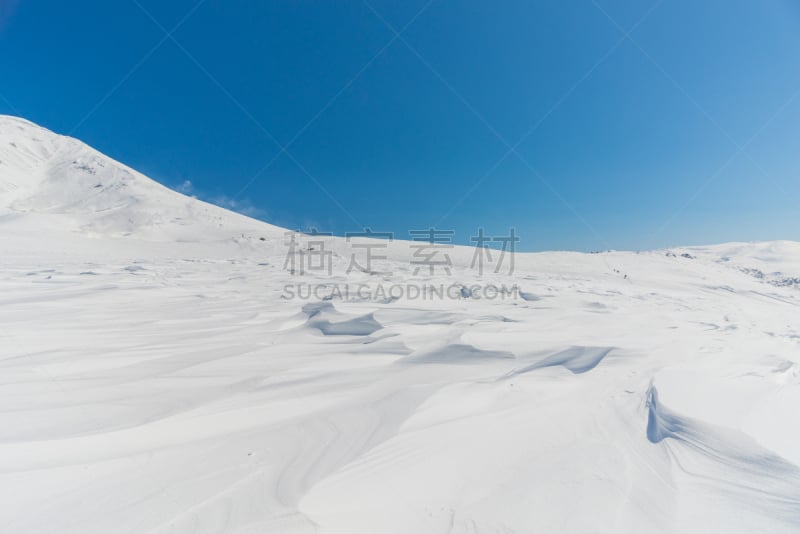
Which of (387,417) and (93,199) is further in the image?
(93,199)

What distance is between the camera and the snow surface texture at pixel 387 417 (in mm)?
1305

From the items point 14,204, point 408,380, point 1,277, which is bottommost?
point 408,380

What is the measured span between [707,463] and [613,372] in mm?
1086

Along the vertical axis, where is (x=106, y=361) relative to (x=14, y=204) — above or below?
below

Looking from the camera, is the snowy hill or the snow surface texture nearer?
the snow surface texture

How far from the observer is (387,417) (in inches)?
78.4

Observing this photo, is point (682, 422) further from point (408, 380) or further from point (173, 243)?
point (173, 243)

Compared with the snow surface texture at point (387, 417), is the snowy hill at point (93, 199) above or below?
above

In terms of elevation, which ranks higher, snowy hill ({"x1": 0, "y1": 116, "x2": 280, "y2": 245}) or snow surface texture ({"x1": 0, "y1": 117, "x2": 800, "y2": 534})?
snowy hill ({"x1": 0, "y1": 116, "x2": 280, "y2": 245})

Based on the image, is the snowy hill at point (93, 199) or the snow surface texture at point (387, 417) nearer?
the snow surface texture at point (387, 417)

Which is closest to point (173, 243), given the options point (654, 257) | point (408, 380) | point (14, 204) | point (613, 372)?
point (14, 204)

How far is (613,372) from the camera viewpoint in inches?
105

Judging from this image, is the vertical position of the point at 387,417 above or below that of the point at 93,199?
below

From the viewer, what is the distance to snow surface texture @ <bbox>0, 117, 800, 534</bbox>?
1305 mm
